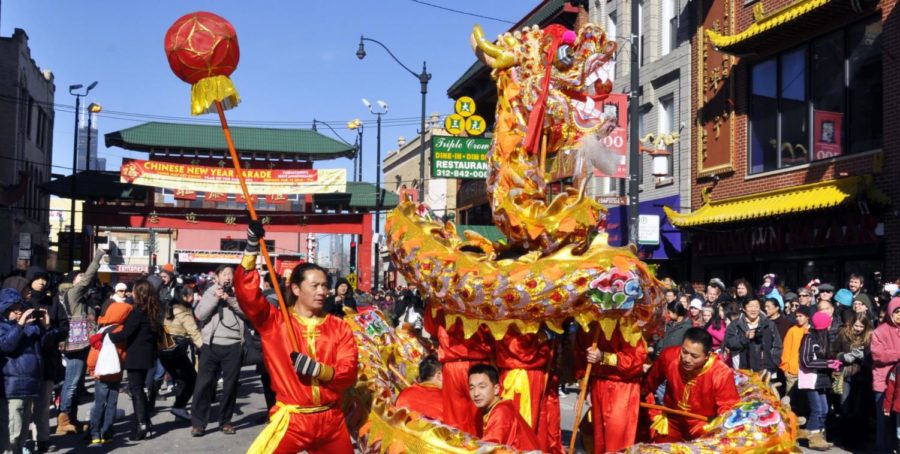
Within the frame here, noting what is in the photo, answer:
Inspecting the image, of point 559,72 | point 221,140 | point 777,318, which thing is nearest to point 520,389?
point 559,72

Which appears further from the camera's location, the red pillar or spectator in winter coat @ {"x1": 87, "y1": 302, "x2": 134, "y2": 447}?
the red pillar

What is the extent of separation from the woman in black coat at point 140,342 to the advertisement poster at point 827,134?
11.3 meters

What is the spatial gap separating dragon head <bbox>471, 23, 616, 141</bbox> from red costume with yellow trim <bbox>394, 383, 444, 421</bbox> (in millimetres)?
1885

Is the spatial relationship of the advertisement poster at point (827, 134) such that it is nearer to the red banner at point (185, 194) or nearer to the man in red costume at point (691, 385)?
the man in red costume at point (691, 385)

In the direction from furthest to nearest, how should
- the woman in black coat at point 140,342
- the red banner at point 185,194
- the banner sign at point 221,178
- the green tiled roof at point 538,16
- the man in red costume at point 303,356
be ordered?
the red banner at point 185,194 < the banner sign at point 221,178 < the green tiled roof at point 538,16 < the woman in black coat at point 140,342 < the man in red costume at point 303,356

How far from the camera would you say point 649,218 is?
18.3 metres

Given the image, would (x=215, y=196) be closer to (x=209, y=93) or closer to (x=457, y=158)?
(x=457, y=158)

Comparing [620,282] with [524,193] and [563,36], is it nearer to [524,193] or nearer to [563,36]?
[524,193]

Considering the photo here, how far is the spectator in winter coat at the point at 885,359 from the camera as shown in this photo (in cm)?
883

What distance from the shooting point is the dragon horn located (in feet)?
20.4

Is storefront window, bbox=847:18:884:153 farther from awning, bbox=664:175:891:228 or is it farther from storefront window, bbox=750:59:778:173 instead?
storefront window, bbox=750:59:778:173

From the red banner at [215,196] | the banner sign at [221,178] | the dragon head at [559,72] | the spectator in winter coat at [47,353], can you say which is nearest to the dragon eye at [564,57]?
the dragon head at [559,72]

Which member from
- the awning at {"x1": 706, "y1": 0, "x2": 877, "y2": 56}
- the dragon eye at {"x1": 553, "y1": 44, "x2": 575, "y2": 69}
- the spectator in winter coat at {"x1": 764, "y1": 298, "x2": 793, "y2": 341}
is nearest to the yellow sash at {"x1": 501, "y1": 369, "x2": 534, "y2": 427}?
the dragon eye at {"x1": 553, "y1": 44, "x2": 575, "y2": 69}

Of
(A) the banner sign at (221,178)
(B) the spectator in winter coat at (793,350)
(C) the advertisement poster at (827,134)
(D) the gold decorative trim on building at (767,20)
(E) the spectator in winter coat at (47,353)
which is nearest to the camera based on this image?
(E) the spectator in winter coat at (47,353)
